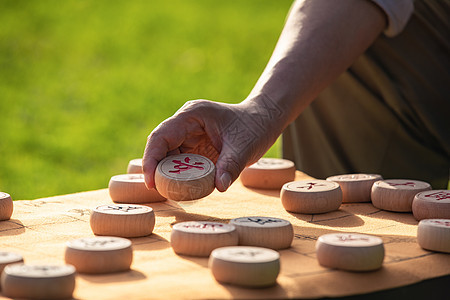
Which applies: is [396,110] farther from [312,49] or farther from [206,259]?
[206,259]

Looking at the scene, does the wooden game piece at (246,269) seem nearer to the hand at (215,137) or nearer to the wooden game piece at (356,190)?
the hand at (215,137)

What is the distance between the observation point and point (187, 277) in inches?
52.0

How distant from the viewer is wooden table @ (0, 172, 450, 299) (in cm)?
126

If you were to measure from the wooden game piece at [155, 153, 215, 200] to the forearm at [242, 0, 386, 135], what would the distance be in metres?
0.35

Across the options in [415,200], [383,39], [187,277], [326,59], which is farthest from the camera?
[383,39]

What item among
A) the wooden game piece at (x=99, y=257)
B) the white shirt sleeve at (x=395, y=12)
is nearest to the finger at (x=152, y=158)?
the wooden game piece at (x=99, y=257)

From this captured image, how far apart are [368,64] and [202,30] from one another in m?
4.95

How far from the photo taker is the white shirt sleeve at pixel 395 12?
7.32 ft

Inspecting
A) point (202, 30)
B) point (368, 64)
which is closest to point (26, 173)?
point (368, 64)

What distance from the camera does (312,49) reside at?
7.00 feet

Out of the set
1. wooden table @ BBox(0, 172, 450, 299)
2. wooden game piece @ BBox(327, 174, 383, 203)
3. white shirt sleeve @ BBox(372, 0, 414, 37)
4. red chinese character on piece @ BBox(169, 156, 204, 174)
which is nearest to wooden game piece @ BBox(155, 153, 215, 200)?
red chinese character on piece @ BBox(169, 156, 204, 174)

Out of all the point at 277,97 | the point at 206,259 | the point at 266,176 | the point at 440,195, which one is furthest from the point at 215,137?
the point at 440,195

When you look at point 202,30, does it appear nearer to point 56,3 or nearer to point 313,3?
point 56,3

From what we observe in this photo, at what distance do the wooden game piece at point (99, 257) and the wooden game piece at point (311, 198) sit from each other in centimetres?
63
